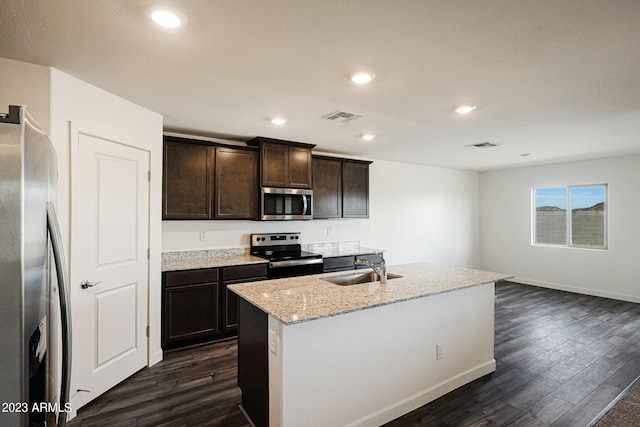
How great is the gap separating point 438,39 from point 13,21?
2.26 m

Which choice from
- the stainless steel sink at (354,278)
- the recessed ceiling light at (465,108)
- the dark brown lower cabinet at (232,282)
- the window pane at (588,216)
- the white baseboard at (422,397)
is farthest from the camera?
the window pane at (588,216)

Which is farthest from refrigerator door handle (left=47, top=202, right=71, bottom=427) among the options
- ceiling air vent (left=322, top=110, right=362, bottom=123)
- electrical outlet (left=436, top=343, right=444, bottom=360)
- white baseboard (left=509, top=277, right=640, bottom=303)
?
white baseboard (left=509, top=277, right=640, bottom=303)

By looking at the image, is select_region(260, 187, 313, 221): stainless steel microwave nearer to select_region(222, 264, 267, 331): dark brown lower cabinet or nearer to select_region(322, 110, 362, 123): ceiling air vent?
select_region(222, 264, 267, 331): dark brown lower cabinet

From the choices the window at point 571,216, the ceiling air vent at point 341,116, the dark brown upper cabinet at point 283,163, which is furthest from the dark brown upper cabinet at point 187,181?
the window at point 571,216

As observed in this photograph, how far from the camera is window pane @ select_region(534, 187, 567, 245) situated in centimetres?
620

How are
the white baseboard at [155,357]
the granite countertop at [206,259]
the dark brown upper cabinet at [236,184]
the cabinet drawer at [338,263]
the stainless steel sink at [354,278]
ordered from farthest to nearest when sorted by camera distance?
the cabinet drawer at [338,263], the dark brown upper cabinet at [236,184], the granite countertop at [206,259], the white baseboard at [155,357], the stainless steel sink at [354,278]

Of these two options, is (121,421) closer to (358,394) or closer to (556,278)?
(358,394)

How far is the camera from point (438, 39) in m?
1.81

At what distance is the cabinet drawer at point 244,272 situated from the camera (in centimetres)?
362

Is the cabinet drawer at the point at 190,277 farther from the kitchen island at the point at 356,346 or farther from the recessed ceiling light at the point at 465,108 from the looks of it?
the recessed ceiling light at the point at 465,108

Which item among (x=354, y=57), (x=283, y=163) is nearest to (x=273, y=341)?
(x=354, y=57)

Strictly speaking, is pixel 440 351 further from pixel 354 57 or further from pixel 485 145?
pixel 485 145

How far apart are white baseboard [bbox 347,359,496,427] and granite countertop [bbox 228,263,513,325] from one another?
0.80 m

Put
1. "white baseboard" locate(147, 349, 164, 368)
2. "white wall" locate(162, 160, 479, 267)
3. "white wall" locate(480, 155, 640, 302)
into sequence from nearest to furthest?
"white baseboard" locate(147, 349, 164, 368)
"white wall" locate(162, 160, 479, 267)
"white wall" locate(480, 155, 640, 302)
